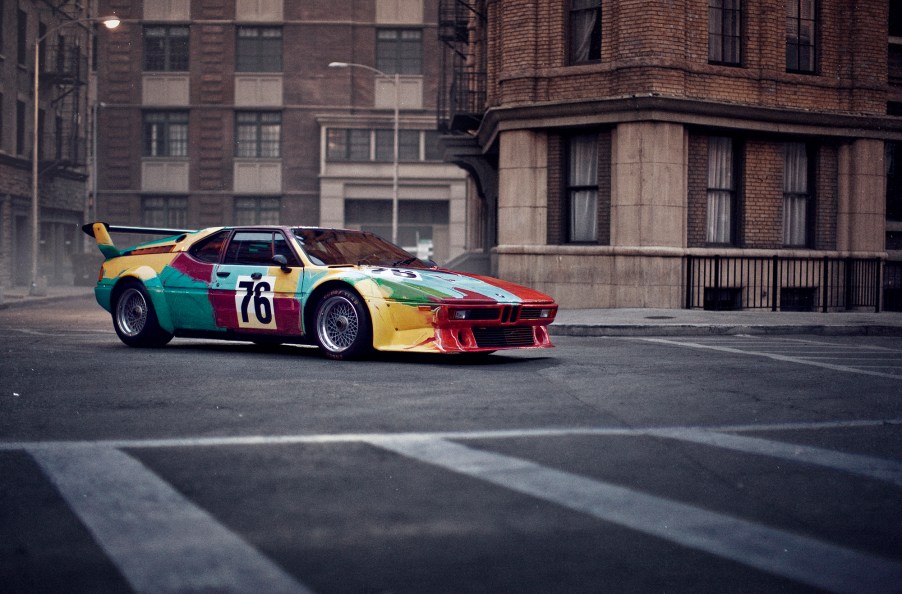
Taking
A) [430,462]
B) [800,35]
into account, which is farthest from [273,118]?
[430,462]

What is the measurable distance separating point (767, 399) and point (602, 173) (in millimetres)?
14764

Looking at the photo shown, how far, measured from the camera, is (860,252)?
24.0 metres

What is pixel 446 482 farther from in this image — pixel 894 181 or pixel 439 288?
pixel 894 181

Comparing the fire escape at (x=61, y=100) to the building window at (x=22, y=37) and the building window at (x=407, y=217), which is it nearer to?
the building window at (x=22, y=37)

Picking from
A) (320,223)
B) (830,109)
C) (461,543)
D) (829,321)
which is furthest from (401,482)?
(320,223)

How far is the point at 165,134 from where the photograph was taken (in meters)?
50.6

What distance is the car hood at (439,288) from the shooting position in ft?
34.7

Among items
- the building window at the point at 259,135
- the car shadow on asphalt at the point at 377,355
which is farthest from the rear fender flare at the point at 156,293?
the building window at the point at 259,135

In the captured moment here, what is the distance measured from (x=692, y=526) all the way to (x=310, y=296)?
7.18 meters

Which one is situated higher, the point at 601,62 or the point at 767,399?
the point at 601,62

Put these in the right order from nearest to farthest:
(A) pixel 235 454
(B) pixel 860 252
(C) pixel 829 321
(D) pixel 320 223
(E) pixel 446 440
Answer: (A) pixel 235 454
(E) pixel 446 440
(C) pixel 829 321
(B) pixel 860 252
(D) pixel 320 223

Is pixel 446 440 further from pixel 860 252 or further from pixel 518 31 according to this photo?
pixel 860 252

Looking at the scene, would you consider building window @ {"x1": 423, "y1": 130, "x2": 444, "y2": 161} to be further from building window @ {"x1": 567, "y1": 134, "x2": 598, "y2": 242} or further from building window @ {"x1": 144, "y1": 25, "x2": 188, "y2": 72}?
building window @ {"x1": 567, "y1": 134, "x2": 598, "y2": 242}

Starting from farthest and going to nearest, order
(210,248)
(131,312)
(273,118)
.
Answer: (273,118)
(131,312)
(210,248)
